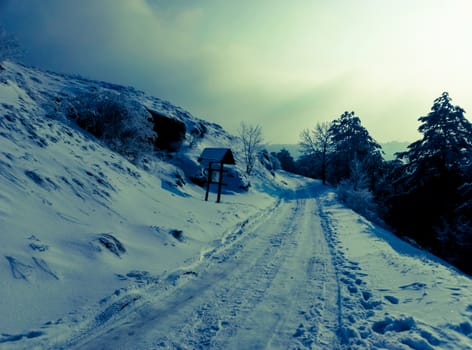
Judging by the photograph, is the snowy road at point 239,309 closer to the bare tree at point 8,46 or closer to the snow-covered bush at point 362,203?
the bare tree at point 8,46

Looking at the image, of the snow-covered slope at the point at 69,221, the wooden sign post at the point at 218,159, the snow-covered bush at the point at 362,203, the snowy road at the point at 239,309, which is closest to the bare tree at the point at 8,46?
the snow-covered slope at the point at 69,221

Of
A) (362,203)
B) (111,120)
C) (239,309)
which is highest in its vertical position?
(111,120)

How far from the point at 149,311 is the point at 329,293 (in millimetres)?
4057

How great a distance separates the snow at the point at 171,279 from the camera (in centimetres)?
436

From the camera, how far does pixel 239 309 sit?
5.31 meters

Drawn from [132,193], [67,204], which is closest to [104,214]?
[67,204]

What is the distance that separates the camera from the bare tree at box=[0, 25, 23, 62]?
48.0 feet

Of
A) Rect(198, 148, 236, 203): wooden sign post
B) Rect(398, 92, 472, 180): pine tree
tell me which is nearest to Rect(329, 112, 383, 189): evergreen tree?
Rect(398, 92, 472, 180): pine tree

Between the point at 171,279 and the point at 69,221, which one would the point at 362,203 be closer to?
the point at 171,279

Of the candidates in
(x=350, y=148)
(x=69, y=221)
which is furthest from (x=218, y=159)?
(x=350, y=148)

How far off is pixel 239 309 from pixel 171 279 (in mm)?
2218

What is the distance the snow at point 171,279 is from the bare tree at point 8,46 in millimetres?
4834

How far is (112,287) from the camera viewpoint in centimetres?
586

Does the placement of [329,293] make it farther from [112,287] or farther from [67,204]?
[67,204]
